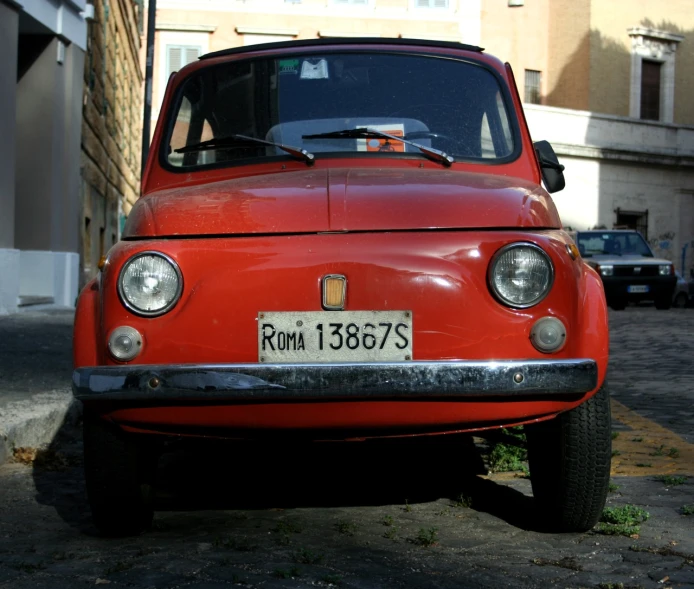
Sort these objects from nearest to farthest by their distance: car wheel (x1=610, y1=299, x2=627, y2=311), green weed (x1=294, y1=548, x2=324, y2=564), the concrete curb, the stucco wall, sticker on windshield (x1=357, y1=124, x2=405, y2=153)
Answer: green weed (x1=294, y1=548, x2=324, y2=564) < sticker on windshield (x1=357, y1=124, x2=405, y2=153) < the concrete curb < car wheel (x1=610, y1=299, x2=627, y2=311) < the stucco wall

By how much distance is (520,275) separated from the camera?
388 cm

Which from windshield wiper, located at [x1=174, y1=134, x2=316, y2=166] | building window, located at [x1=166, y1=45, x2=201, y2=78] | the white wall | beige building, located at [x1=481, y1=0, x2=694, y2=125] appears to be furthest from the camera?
beige building, located at [x1=481, y1=0, x2=694, y2=125]

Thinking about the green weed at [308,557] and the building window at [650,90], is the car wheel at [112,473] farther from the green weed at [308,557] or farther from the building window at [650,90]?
the building window at [650,90]

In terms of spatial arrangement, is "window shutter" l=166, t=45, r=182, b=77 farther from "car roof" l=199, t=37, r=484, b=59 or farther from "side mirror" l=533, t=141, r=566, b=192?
"side mirror" l=533, t=141, r=566, b=192

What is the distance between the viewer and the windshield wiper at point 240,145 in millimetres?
4879

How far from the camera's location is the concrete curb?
5.82 meters

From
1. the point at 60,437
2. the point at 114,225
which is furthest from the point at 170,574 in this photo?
the point at 114,225

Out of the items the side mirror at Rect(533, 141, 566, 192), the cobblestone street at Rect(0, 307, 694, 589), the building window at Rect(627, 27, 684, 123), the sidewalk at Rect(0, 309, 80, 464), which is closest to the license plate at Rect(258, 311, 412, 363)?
the cobblestone street at Rect(0, 307, 694, 589)

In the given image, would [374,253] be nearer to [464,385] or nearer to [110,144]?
[464,385]

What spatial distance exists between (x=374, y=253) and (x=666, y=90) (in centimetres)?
4091

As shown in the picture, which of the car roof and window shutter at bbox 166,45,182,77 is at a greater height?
window shutter at bbox 166,45,182,77

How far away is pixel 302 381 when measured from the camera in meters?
3.75

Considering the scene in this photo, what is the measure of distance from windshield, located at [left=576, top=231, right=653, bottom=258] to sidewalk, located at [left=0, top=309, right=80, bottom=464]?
53.2 ft

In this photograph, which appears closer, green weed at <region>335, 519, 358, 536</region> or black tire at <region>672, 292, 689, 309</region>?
green weed at <region>335, 519, 358, 536</region>
